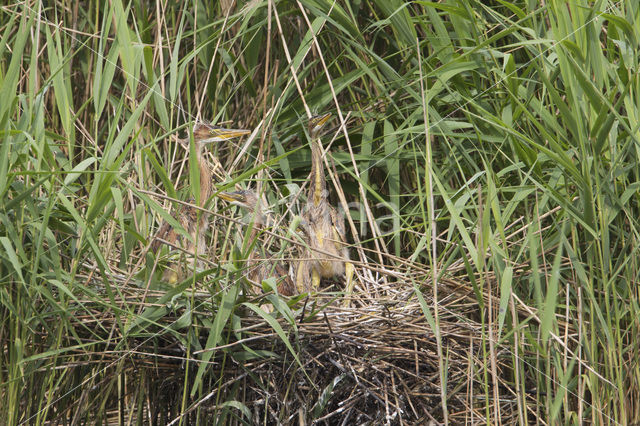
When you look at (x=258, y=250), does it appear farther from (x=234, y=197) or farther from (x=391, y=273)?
(x=391, y=273)

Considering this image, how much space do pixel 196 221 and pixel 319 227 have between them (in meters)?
0.55

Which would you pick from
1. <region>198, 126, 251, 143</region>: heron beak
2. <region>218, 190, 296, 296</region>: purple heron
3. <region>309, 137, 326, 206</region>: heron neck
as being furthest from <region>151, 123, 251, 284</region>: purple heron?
<region>309, 137, 326, 206</region>: heron neck

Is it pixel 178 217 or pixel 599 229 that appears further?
pixel 178 217

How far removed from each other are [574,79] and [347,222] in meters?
1.40

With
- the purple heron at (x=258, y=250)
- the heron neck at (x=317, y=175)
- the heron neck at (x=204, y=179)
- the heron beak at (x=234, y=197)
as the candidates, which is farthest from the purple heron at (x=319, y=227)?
the heron neck at (x=204, y=179)

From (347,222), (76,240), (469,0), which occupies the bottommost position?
(347,222)

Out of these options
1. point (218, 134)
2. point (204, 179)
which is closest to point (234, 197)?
point (204, 179)

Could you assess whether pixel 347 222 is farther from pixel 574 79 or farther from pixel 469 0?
pixel 574 79

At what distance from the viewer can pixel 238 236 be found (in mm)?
3287

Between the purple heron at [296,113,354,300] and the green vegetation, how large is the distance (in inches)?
3.8

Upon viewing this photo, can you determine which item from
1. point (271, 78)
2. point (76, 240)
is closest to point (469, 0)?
point (271, 78)

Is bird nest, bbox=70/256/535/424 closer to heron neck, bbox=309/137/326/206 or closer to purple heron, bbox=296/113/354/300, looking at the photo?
purple heron, bbox=296/113/354/300

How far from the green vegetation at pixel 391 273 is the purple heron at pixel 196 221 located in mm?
68

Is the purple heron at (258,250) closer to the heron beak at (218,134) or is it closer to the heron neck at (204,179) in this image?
the heron neck at (204,179)
